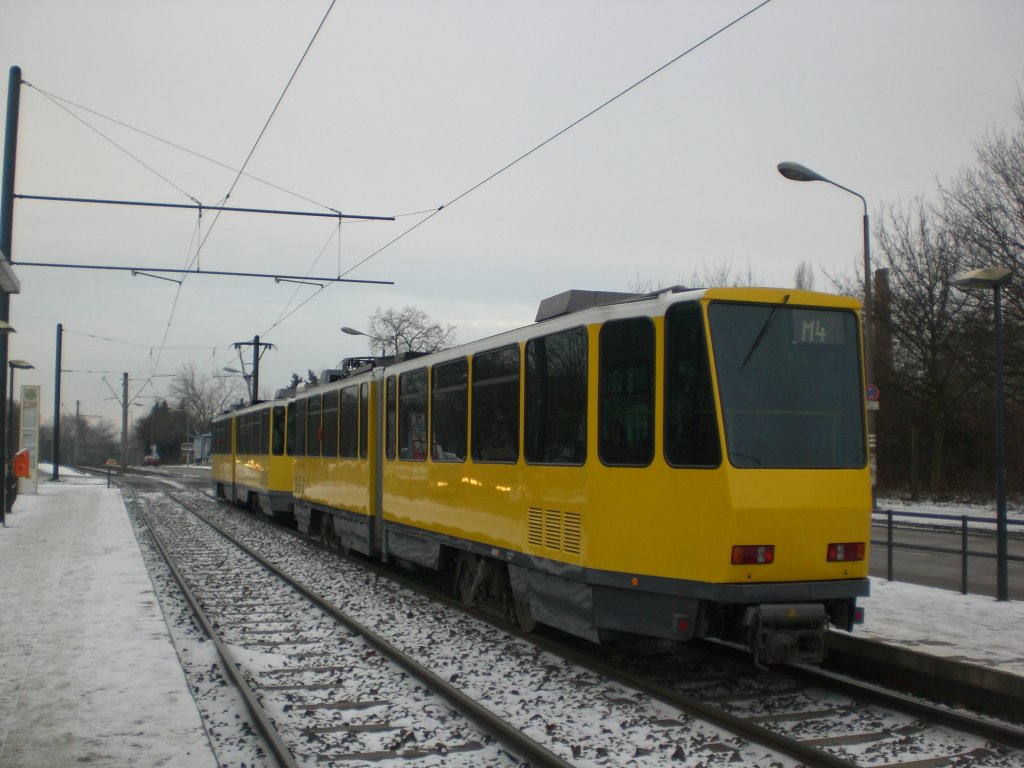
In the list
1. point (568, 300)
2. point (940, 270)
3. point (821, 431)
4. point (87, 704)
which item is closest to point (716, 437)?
point (821, 431)

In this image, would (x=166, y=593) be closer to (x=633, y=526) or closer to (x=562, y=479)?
(x=562, y=479)

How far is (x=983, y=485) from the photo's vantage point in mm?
33031

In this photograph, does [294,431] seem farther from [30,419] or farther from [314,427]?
[30,419]

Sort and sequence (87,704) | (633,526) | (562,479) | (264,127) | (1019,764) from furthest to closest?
1. (264,127)
2. (562,479)
3. (633,526)
4. (87,704)
5. (1019,764)

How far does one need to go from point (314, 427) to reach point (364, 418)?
390 cm

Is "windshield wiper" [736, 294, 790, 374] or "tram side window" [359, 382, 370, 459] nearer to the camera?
"windshield wiper" [736, 294, 790, 374]

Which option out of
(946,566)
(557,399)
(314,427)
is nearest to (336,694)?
(557,399)

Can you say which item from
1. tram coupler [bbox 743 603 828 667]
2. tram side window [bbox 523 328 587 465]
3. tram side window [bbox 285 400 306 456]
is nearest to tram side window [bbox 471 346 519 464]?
tram side window [bbox 523 328 587 465]

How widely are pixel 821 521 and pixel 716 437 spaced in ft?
3.20

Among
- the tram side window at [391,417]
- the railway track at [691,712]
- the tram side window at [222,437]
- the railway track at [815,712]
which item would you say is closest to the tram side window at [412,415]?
the tram side window at [391,417]

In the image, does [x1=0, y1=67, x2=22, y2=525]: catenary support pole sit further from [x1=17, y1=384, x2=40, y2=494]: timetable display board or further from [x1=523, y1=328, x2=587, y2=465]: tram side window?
[x1=523, y1=328, x2=587, y2=465]: tram side window

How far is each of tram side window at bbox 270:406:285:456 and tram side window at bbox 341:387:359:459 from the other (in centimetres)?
654

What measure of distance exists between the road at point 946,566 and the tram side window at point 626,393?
5.23 metres

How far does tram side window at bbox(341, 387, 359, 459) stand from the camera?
1487 centimetres
